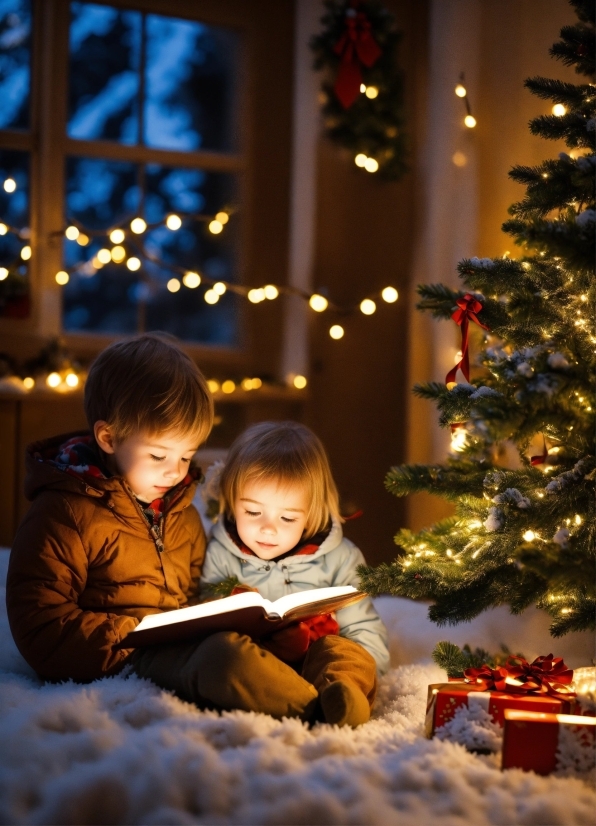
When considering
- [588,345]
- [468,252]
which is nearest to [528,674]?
[588,345]

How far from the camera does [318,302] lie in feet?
8.77

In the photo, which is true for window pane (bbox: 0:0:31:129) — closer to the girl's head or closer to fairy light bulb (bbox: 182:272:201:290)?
fairy light bulb (bbox: 182:272:201:290)

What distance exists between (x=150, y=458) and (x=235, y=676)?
0.46 metres

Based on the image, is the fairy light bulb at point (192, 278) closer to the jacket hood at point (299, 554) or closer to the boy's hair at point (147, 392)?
the boy's hair at point (147, 392)

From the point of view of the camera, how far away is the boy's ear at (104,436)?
1.57 meters

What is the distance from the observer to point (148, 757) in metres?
1.08

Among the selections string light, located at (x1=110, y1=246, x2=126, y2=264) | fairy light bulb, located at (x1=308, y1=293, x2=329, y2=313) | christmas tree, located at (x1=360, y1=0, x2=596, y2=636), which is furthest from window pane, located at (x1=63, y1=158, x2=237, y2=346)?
christmas tree, located at (x1=360, y1=0, x2=596, y2=636)

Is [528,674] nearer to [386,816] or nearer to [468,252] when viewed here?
[386,816]

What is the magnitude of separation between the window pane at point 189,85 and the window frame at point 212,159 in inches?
2.5

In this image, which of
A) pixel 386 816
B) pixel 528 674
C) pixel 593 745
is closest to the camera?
pixel 386 816

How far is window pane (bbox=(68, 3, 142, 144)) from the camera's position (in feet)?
9.52

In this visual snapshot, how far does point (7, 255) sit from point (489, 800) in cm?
241

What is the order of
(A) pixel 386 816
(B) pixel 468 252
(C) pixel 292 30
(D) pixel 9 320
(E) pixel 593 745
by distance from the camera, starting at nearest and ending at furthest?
1. (A) pixel 386 816
2. (E) pixel 593 745
3. (B) pixel 468 252
4. (D) pixel 9 320
5. (C) pixel 292 30

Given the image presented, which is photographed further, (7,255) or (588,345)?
(7,255)
